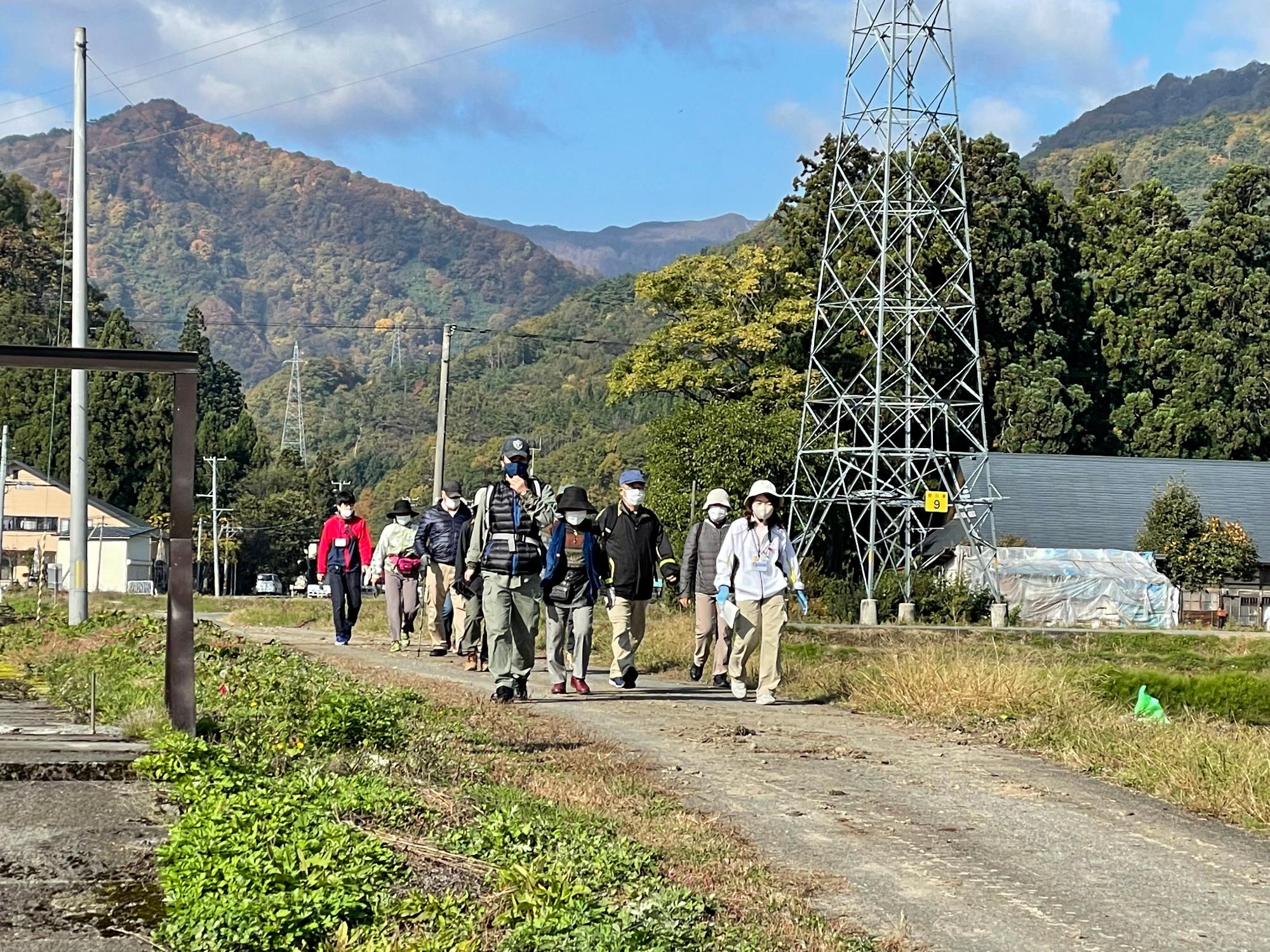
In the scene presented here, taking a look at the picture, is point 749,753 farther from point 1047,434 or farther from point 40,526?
point 40,526

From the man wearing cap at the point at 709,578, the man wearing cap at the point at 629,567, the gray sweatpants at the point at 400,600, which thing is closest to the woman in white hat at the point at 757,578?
the man wearing cap at the point at 629,567

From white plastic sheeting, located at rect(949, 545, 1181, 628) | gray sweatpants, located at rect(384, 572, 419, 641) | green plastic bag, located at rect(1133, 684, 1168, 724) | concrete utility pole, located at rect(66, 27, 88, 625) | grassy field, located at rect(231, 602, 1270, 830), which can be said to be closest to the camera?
grassy field, located at rect(231, 602, 1270, 830)

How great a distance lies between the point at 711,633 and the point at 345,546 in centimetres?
562

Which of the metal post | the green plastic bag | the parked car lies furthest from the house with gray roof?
the parked car

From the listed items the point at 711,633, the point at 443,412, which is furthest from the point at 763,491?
the point at 443,412

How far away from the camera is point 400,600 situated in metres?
22.1

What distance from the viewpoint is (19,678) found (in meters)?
14.5

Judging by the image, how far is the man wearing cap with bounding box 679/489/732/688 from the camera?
1700cm

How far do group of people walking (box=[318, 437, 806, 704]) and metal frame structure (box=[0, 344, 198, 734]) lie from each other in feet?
17.3

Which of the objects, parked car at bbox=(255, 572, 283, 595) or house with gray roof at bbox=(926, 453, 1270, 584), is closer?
house with gray roof at bbox=(926, 453, 1270, 584)

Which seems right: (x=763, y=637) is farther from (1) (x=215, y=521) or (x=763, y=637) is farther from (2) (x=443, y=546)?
(1) (x=215, y=521)

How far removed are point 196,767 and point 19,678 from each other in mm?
7907

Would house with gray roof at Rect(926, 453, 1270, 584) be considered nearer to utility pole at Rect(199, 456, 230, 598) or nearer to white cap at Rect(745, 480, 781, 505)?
white cap at Rect(745, 480, 781, 505)

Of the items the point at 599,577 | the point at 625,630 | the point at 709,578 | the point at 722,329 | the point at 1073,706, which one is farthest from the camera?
the point at 722,329
